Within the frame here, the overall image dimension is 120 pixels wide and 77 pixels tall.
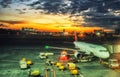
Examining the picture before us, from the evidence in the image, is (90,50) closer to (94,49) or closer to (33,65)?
(94,49)

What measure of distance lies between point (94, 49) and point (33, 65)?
4.95 meters

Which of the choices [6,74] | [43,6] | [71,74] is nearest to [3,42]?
[6,74]

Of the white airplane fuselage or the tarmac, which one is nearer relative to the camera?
the tarmac

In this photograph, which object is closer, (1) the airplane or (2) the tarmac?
(2) the tarmac

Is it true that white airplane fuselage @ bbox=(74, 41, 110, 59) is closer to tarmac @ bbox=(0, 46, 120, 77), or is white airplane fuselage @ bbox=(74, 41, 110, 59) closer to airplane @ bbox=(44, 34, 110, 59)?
airplane @ bbox=(44, 34, 110, 59)

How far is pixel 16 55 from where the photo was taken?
18.3 meters

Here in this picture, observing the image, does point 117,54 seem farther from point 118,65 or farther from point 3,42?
point 3,42

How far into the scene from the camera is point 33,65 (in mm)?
17812

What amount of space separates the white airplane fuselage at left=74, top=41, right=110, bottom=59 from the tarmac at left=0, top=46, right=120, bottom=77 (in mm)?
860

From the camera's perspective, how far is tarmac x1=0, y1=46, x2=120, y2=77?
16259 mm

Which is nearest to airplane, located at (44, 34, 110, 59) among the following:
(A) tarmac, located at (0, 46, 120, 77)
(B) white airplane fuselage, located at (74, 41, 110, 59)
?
(B) white airplane fuselage, located at (74, 41, 110, 59)

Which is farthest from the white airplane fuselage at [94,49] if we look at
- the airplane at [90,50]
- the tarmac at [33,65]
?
the tarmac at [33,65]

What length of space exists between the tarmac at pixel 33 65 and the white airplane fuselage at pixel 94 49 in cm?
86

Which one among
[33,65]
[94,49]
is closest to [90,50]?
[94,49]
